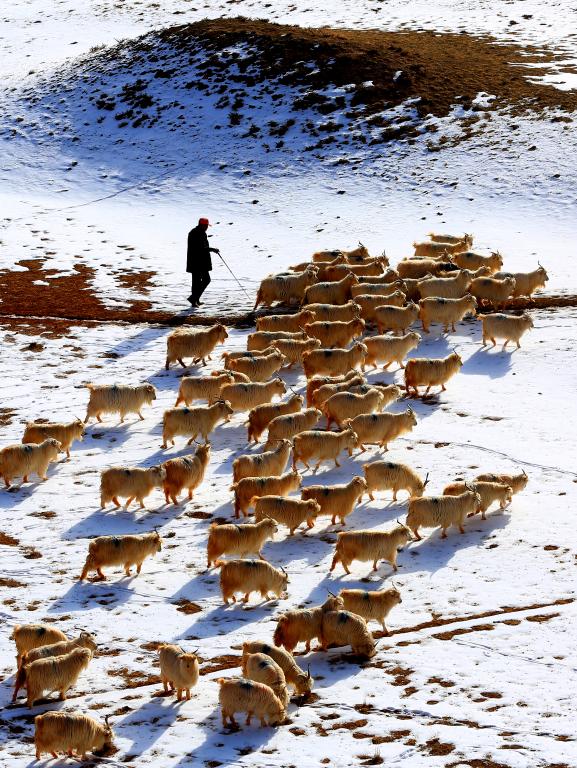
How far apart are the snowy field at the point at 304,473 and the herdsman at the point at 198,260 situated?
1.80 feet

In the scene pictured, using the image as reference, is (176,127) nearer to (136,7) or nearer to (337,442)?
(136,7)

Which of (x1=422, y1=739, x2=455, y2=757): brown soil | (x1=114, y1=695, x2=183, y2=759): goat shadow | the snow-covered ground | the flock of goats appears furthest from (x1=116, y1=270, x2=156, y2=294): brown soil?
(x1=422, y1=739, x2=455, y2=757): brown soil

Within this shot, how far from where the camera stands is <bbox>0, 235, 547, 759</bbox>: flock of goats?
10977mm

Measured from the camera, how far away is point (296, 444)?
51.9 ft

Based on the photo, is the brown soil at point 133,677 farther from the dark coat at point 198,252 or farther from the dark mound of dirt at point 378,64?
the dark mound of dirt at point 378,64

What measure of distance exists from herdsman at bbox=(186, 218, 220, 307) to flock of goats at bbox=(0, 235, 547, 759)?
1.40 metres

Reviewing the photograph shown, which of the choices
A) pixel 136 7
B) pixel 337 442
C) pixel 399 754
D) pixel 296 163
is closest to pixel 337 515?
pixel 337 442

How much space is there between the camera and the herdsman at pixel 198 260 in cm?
2323

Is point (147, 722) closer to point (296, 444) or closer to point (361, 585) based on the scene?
point (361, 585)

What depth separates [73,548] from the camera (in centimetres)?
1397

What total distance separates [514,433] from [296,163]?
16.7 meters

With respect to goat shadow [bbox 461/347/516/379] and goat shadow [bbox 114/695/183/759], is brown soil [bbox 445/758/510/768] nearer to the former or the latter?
goat shadow [bbox 114/695/183/759]

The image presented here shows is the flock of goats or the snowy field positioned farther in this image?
the flock of goats

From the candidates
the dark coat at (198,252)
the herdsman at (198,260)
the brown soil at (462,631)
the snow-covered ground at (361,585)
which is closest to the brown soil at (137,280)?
the herdsman at (198,260)
